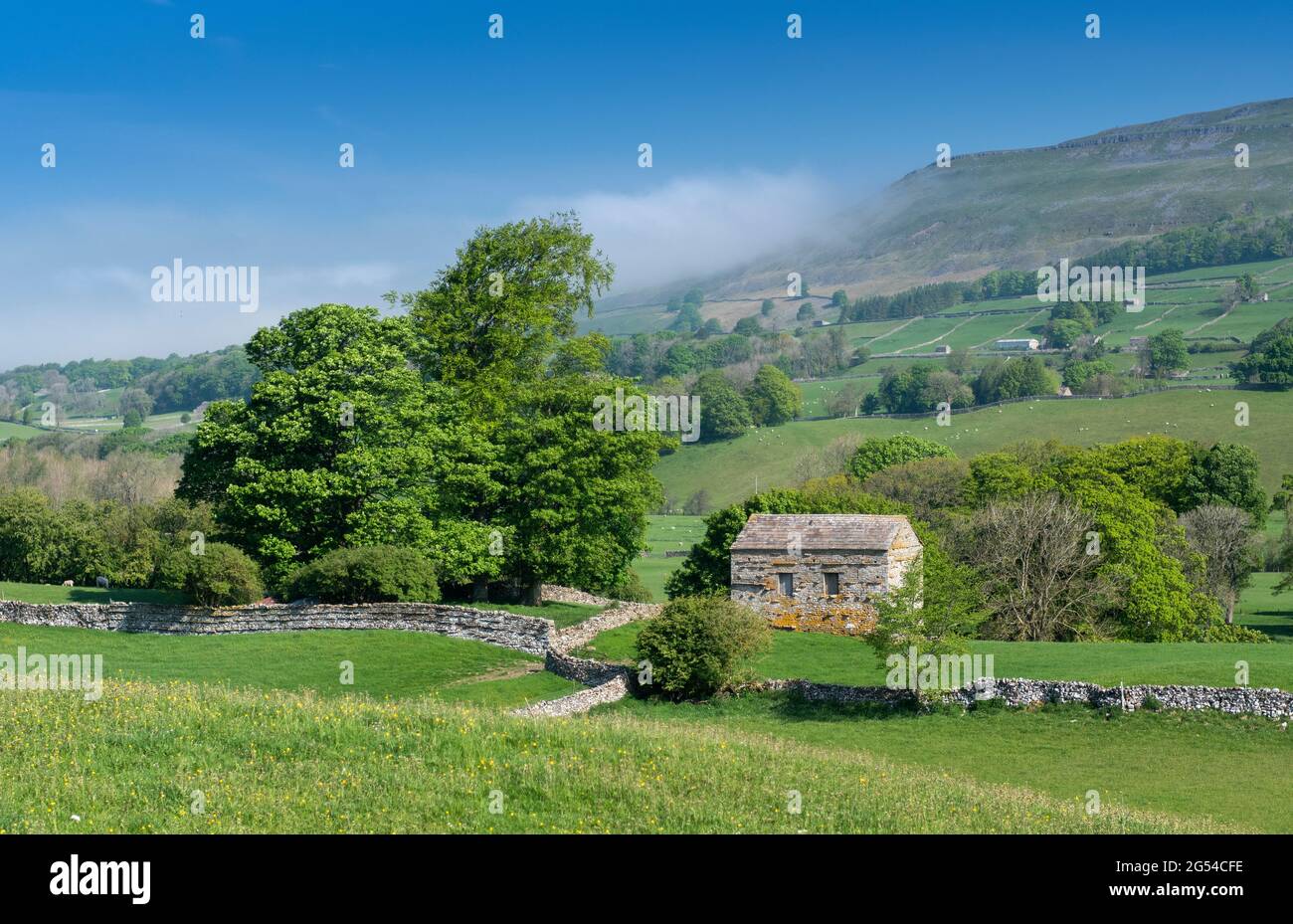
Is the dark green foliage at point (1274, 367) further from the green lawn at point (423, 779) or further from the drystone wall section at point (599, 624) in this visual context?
the green lawn at point (423, 779)

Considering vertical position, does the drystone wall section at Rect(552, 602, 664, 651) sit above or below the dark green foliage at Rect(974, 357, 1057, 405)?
below

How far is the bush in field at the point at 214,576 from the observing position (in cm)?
4569

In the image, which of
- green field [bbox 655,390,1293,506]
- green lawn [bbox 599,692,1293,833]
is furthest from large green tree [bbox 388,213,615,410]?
green field [bbox 655,390,1293,506]

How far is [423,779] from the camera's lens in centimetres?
2055

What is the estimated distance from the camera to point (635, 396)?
54.9 m

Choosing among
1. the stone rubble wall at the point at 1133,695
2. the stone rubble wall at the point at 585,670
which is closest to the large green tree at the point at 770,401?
the stone rubble wall at the point at 585,670

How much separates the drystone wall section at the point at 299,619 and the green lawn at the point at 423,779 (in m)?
19.2

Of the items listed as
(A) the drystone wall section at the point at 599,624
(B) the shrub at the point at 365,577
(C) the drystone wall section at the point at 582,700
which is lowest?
(C) the drystone wall section at the point at 582,700

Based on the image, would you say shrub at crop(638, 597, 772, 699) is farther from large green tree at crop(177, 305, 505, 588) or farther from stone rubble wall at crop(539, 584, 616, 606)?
stone rubble wall at crop(539, 584, 616, 606)

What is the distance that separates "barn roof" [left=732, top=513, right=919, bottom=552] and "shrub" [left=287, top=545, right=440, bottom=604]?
12431 mm

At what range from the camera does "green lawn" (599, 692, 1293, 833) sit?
28047mm
